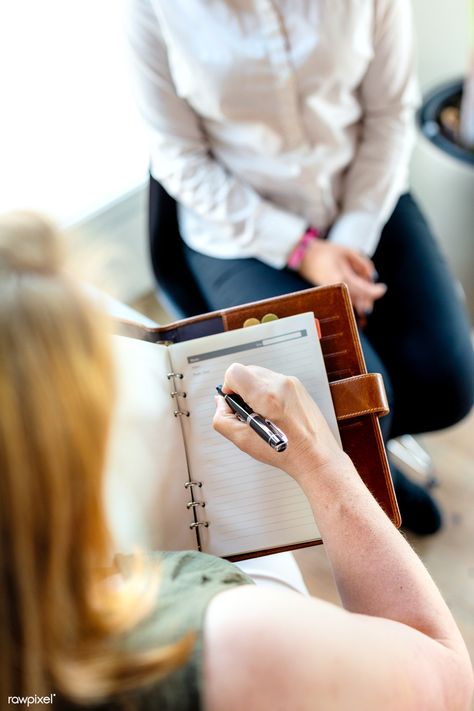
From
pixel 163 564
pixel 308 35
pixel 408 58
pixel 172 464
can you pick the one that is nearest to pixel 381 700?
pixel 163 564

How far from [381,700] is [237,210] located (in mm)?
788

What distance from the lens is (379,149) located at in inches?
46.4

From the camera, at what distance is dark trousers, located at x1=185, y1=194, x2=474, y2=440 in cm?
109

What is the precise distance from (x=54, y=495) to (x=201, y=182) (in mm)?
747

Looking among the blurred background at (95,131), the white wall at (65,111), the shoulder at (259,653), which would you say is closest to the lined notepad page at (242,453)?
the shoulder at (259,653)

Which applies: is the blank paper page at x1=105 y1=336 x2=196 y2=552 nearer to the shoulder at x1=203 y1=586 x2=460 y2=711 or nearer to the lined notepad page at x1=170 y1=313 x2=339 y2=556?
the lined notepad page at x1=170 y1=313 x2=339 y2=556

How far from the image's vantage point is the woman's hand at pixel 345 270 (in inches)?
42.9

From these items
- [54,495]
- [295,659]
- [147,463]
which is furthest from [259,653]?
[147,463]

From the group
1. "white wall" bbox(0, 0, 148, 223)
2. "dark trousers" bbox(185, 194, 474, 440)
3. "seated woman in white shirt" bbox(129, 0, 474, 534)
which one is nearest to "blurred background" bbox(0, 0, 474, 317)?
"white wall" bbox(0, 0, 148, 223)

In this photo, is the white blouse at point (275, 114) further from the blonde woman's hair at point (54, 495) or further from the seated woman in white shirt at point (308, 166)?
the blonde woman's hair at point (54, 495)

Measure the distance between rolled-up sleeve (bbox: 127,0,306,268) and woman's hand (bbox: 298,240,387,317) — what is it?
4 cm

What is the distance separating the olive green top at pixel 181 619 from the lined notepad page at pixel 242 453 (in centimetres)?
13

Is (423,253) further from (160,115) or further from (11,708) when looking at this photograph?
(11,708)

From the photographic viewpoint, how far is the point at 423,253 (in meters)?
1.17
